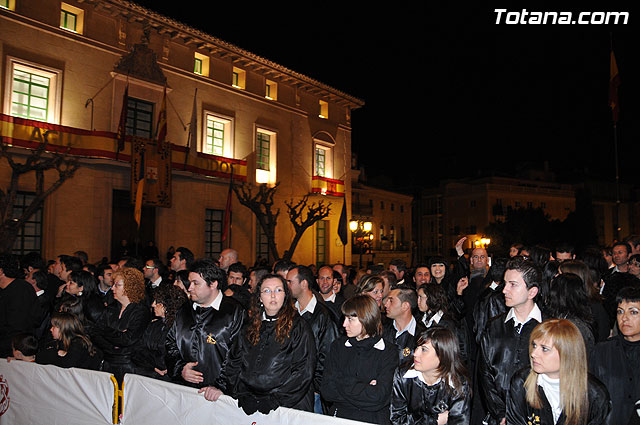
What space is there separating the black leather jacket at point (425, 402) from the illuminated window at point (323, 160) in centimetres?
2717

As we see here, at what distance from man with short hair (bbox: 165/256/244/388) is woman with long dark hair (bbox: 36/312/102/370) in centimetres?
129

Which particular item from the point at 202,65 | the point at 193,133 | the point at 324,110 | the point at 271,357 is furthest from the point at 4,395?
the point at 324,110

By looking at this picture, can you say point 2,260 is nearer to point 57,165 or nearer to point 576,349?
point 576,349

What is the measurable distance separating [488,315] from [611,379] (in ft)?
5.61

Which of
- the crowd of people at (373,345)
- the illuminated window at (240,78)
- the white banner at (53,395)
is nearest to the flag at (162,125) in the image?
the illuminated window at (240,78)

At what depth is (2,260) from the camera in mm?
7129

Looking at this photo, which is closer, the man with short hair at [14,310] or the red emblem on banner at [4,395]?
the red emblem on banner at [4,395]

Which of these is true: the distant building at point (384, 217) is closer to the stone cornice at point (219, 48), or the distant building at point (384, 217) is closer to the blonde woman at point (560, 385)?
the stone cornice at point (219, 48)

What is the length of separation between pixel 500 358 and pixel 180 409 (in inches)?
119

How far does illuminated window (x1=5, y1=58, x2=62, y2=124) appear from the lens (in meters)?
17.4

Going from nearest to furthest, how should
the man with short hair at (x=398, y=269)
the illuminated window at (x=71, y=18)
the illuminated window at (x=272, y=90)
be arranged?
1. the man with short hair at (x=398, y=269)
2. the illuminated window at (x=71, y=18)
3. the illuminated window at (x=272, y=90)

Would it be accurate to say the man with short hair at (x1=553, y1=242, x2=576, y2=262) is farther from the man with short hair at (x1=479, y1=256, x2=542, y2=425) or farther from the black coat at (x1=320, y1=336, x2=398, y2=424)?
the black coat at (x1=320, y1=336, x2=398, y2=424)

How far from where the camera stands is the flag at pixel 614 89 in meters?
18.4

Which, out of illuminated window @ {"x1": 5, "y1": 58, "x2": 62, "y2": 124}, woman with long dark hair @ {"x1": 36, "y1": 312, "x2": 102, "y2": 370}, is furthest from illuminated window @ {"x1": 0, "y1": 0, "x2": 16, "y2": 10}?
woman with long dark hair @ {"x1": 36, "y1": 312, "x2": 102, "y2": 370}
